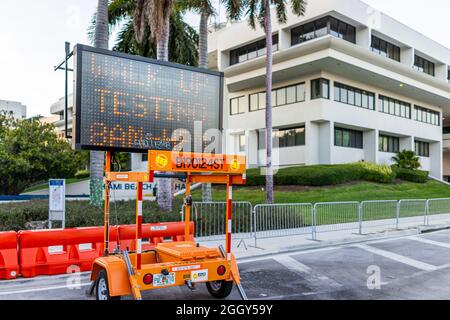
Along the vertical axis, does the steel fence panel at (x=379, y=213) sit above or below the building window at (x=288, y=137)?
below

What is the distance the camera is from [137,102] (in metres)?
7.38

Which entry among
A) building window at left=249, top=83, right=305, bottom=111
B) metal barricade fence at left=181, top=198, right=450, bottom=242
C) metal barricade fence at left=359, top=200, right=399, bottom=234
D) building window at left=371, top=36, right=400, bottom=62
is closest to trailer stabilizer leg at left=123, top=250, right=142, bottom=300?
metal barricade fence at left=181, top=198, right=450, bottom=242

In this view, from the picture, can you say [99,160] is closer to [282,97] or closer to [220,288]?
[220,288]

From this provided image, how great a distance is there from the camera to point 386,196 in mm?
26594

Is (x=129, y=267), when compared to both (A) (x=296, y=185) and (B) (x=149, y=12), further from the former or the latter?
(A) (x=296, y=185)

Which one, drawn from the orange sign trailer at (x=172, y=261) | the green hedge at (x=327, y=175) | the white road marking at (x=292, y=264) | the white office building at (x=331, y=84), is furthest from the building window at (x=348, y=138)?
the orange sign trailer at (x=172, y=261)

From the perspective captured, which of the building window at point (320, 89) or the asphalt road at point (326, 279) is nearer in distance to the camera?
the asphalt road at point (326, 279)

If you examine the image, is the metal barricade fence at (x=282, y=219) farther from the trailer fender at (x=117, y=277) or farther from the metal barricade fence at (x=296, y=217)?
the trailer fender at (x=117, y=277)

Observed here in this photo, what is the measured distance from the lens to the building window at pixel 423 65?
43719 mm

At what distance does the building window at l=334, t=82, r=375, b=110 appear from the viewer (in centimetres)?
3512

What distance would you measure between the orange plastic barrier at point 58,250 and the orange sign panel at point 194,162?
13.4 feet

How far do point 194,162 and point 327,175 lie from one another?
2366 cm

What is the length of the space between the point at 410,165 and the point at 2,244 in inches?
1424
